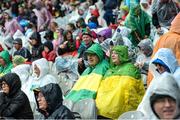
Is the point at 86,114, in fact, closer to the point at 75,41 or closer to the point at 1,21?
the point at 75,41

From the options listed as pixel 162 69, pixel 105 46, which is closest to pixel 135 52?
pixel 105 46

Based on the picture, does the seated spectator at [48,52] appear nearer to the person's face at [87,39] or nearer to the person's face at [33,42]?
the person's face at [33,42]

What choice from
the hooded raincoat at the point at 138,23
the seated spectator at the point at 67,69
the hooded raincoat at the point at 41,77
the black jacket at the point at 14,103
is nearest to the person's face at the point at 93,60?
the hooded raincoat at the point at 41,77

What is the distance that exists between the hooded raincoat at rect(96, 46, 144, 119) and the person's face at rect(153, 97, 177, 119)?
3103 millimetres

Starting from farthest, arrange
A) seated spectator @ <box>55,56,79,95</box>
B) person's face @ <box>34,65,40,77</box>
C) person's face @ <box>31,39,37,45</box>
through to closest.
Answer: person's face @ <box>31,39,37,45</box>, seated spectator @ <box>55,56,79,95</box>, person's face @ <box>34,65,40,77</box>

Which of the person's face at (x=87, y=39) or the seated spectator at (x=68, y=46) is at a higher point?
the person's face at (x=87, y=39)

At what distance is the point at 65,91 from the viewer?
9.20 metres

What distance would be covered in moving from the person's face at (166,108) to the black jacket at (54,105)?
6.62 feet

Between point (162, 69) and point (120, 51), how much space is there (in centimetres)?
158

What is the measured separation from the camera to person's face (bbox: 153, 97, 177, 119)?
168 inches

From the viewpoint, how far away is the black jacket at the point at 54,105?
6.23 m

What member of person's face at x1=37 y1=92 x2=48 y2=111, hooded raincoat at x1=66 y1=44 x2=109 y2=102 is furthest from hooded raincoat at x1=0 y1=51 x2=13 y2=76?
person's face at x1=37 y1=92 x2=48 y2=111

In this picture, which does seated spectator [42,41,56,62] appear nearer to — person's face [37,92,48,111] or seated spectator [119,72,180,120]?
person's face [37,92,48,111]

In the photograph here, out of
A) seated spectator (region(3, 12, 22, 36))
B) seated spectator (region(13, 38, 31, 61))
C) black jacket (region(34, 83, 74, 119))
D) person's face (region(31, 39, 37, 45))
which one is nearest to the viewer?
black jacket (region(34, 83, 74, 119))
